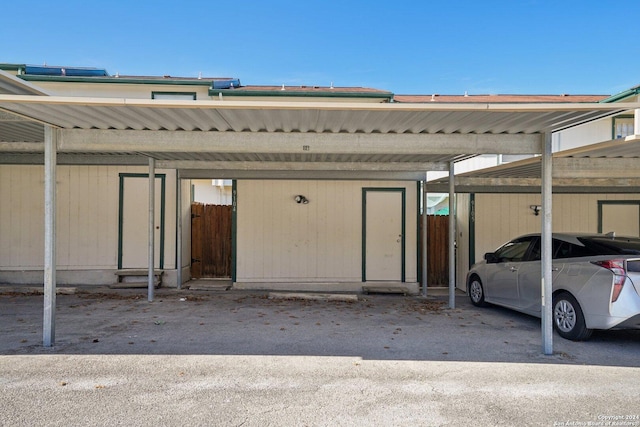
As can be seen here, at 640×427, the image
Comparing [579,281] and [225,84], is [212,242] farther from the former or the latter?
[579,281]

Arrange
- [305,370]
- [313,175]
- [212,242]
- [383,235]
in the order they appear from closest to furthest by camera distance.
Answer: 1. [305,370]
2. [313,175]
3. [383,235]
4. [212,242]

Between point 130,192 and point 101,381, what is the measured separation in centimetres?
747

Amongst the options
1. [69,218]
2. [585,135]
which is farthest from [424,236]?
[69,218]

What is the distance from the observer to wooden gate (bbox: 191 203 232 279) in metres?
12.6

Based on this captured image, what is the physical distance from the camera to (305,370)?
5.00 metres

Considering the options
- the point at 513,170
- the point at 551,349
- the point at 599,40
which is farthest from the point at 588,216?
the point at 599,40

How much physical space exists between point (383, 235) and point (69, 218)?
25.7ft

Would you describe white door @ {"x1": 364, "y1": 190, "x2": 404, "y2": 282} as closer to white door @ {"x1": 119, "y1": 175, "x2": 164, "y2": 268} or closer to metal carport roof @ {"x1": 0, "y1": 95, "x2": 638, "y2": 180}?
metal carport roof @ {"x1": 0, "y1": 95, "x2": 638, "y2": 180}

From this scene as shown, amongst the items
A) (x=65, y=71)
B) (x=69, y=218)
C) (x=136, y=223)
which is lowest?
(x=136, y=223)

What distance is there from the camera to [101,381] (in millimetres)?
4547

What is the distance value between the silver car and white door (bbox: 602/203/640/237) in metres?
4.96

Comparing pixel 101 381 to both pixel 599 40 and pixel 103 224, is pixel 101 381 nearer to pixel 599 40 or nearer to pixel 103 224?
pixel 103 224

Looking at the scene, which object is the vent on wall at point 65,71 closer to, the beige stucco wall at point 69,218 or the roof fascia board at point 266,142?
the beige stucco wall at point 69,218

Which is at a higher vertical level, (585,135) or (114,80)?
(114,80)
